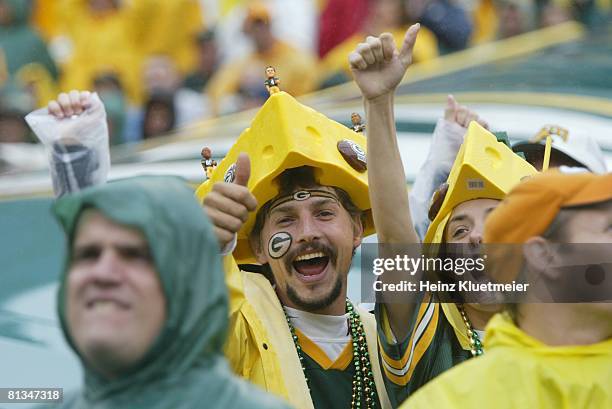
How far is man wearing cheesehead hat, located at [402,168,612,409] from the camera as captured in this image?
2.99m

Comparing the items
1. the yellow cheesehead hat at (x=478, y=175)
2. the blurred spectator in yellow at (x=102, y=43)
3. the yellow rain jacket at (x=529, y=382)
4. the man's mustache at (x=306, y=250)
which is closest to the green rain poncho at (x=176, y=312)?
the yellow rain jacket at (x=529, y=382)

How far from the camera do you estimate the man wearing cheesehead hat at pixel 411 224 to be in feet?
12.2

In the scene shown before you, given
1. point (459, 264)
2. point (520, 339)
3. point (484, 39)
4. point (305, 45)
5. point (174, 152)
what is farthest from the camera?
point (305, 45)

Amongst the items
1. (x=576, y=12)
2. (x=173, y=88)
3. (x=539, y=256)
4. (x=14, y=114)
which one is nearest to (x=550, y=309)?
(x=539, y=256)

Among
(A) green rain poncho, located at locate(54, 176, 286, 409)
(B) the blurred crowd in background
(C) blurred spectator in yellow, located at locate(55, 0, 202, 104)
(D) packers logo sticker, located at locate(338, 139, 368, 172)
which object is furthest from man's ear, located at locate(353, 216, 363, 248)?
→ (C) blurred spectator in yellow, located at locate(55, 0, 202, 104)

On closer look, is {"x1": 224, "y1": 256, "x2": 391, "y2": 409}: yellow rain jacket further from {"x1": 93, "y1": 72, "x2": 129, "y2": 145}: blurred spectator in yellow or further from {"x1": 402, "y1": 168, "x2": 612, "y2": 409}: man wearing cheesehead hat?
{"x1": 93, "y1": 72, "x2": 129, "y2": 145}: blurred spectator in yellow

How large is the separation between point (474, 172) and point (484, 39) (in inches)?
147

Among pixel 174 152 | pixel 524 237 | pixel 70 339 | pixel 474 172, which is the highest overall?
pixel 174 152

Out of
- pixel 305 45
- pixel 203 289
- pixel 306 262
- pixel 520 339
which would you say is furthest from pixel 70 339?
pixel 305 45

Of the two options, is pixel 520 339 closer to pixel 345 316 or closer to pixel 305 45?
pixel 345 316

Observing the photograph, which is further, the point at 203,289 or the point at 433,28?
the point at 433,28

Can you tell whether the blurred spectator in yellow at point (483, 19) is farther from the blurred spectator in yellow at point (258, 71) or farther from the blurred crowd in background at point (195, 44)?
the blurred spectator in yellow at point (258, 71)

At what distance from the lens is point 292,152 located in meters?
4.03

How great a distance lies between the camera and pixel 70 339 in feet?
9.08
